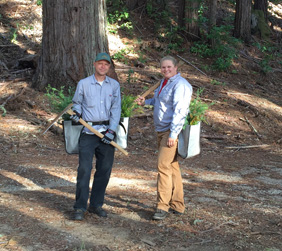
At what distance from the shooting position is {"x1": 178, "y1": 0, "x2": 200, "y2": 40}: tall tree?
672 inches

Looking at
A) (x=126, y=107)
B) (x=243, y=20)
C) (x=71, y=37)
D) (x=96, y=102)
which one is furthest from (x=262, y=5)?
(x=96, y=102)

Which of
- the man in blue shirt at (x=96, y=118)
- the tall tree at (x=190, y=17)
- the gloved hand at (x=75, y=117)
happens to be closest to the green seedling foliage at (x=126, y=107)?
the man in blue shirt at (x=96, y=118)

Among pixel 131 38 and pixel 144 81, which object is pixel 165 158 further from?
pixel 131 38

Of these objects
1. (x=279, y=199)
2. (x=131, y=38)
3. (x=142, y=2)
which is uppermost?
(x=142, y=2)

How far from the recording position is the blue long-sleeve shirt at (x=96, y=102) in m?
5.48

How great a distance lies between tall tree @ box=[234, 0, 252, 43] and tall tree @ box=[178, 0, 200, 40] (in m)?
2.61

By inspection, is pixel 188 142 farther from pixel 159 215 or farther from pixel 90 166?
pixel 90 166

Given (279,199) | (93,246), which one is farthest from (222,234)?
(279,199)

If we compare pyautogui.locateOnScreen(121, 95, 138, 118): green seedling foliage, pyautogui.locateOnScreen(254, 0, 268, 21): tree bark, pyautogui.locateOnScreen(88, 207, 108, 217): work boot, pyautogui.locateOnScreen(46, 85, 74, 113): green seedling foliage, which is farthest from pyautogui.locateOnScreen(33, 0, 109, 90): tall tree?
pyautogui.locateOnScreen(254, 0, 268, 21): tree bark

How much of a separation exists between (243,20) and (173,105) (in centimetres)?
1491

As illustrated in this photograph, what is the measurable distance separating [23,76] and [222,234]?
8674 millimetres

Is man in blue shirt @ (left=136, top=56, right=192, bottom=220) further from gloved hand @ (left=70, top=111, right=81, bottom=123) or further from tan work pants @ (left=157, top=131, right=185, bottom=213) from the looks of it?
gloved hand @ (left=70, top=111, right=81, bottom=123)

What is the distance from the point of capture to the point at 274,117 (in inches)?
528

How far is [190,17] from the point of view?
56.4 ft
